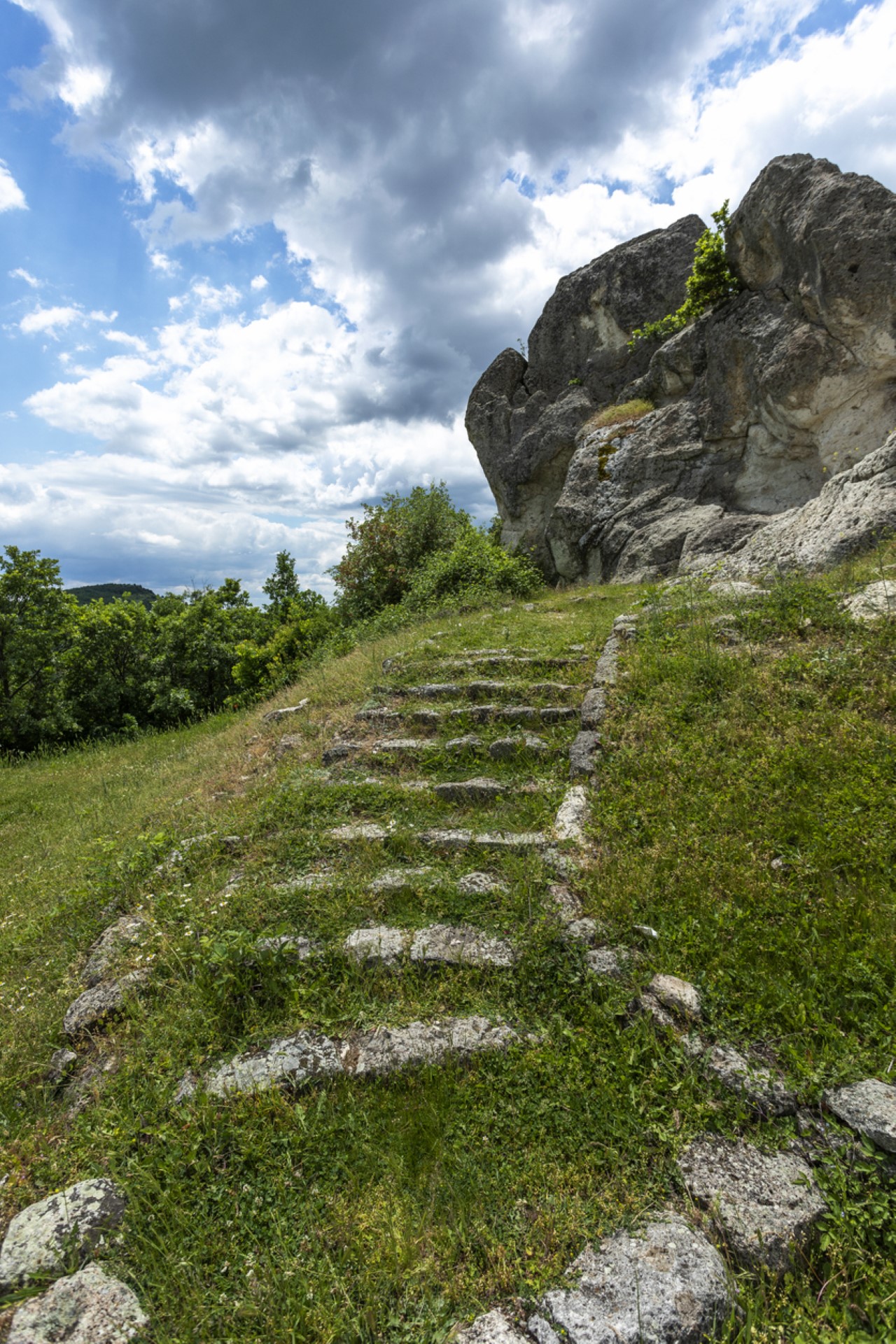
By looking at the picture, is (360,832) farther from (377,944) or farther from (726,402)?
(726,402)

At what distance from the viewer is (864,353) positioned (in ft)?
37.2

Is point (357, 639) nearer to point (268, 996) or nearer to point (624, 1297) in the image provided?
point (268, 996)

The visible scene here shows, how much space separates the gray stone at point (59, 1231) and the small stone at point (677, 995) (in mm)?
2881

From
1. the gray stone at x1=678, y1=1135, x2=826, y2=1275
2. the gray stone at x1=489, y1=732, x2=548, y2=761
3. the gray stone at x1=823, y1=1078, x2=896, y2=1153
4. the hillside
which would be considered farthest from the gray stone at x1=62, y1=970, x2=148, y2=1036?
the gray stone at x1=823, y1=1078, x2=896, y2=1153

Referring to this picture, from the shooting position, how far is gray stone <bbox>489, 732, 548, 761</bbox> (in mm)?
6582

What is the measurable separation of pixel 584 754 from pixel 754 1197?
12.2 feet

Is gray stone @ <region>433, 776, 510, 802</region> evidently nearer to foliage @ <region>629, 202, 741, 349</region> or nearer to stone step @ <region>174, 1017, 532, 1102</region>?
stone step @ <region>174, 1017, 532, 1102</region>

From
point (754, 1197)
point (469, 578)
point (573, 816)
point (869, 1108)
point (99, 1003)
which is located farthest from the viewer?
point (469, 578)

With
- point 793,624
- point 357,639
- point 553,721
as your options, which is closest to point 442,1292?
point 553,721

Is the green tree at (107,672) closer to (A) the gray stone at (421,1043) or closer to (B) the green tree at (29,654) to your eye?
(B) the green tree at (29,654)

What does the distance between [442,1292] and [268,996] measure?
75.9 inches

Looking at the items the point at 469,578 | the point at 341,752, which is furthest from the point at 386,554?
the point at 341,752

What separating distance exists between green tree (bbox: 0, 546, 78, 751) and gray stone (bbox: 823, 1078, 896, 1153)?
17.9 meters

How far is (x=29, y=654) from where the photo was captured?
634 inches
